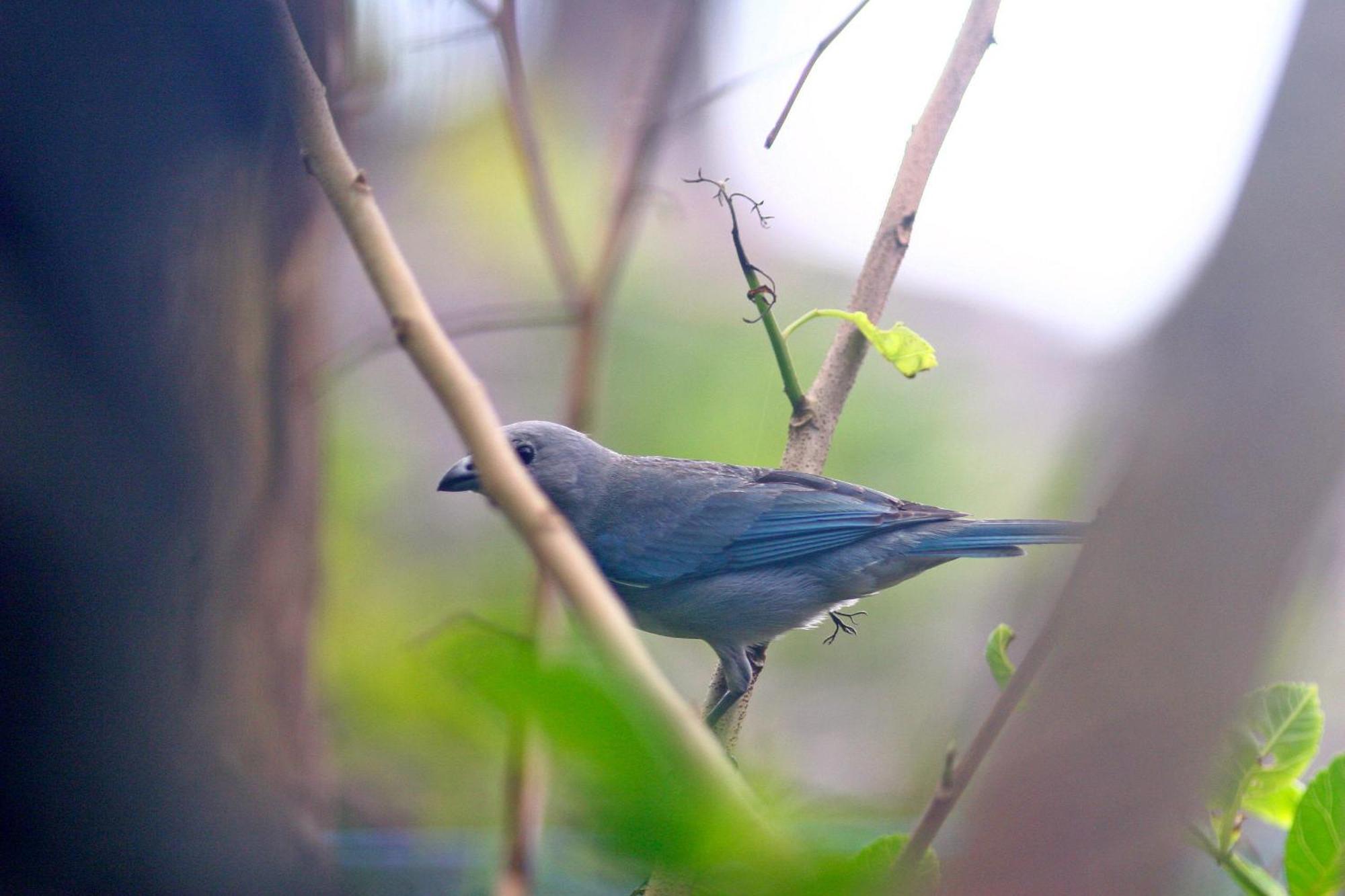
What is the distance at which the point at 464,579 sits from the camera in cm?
217

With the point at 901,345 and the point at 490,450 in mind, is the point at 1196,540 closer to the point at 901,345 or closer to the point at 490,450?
the point at 901,345

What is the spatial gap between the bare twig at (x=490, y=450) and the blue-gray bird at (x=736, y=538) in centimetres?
72

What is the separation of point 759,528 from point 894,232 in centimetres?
53

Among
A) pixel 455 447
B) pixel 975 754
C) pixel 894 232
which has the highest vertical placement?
pixel 894 232

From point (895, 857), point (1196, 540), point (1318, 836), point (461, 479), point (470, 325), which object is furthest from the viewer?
point (470, 325)

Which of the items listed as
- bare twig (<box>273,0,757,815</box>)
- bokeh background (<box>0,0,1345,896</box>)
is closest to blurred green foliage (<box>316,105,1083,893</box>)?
bokeh background (<box>0,0,1345,896</box>)

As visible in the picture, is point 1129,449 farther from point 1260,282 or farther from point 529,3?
point 529,3

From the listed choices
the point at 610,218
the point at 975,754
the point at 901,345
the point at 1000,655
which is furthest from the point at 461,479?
the point at 975,754

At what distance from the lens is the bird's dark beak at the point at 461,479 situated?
51.4 inches

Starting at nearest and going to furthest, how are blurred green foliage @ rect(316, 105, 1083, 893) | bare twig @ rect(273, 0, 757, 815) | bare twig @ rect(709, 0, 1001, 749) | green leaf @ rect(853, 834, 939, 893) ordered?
bare twig @ rect(273, 0, 757, 815) < green leaf @ rect(853, 834, 939, 893) < bare twig @ rect(709, 0, 1001, 749) < blurred green foliage @ rect(316, 105, 1083, 893)

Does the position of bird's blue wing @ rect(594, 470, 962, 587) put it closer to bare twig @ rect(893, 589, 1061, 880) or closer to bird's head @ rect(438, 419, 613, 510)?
bird's head @ rect(438, 419, 613, 510)

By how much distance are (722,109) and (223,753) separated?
1.37 metres

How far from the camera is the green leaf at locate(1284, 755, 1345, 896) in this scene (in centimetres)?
78

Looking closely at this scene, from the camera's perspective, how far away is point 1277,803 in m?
1.03
